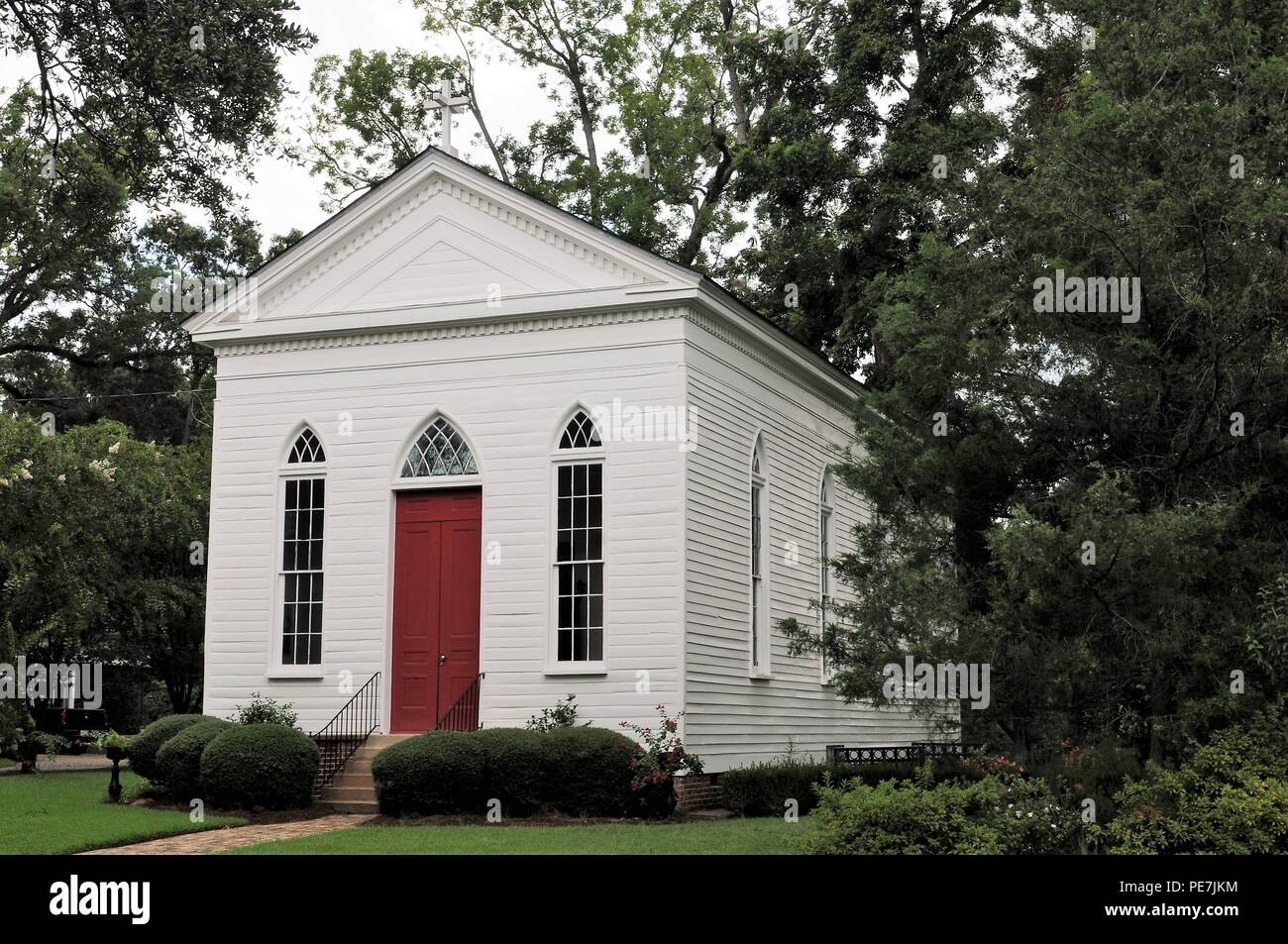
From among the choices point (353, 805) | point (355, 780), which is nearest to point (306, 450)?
point (355, 780)

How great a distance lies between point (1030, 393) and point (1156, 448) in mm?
1264

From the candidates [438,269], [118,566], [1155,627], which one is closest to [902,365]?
[1155,627]

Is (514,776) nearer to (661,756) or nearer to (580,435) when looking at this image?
(661,756)

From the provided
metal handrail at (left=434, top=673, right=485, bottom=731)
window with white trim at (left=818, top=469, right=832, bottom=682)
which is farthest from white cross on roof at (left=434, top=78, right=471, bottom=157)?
window with white trim at (left=818, top=469, right=832, bottom=682)

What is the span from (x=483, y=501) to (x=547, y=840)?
19.9 ft

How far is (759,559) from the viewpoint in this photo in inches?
826

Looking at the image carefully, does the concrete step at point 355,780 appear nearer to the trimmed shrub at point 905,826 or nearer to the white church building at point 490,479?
the white church building at point 490,479

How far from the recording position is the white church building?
18547 mm

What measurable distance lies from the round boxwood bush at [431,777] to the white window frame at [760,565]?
5.27 m

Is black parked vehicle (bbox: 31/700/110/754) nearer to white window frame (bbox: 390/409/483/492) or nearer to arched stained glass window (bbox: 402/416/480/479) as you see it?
white window frame (bbox: 390/409/483/492)

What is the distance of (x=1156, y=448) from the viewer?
43.9 feet

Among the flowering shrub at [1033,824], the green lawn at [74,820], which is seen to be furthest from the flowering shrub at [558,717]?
the flowering shrub at [1033,824]

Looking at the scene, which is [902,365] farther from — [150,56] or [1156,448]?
[150,56]

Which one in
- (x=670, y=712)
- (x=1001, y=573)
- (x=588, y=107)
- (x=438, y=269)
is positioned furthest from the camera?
(x=588, y=107)
